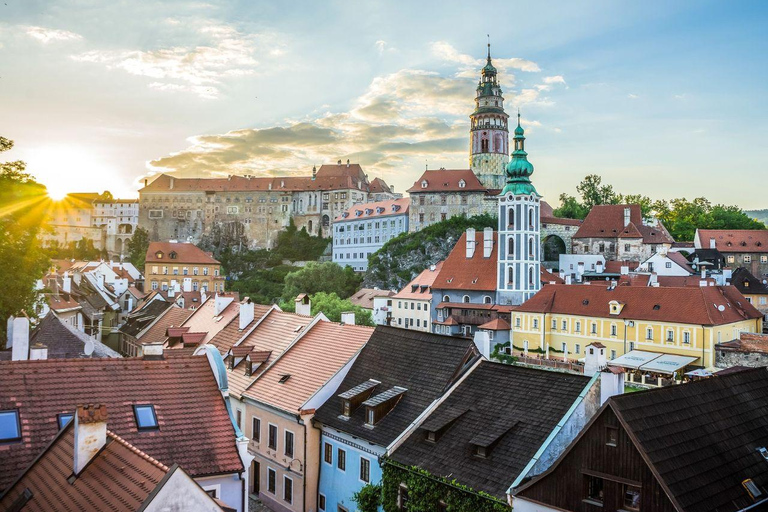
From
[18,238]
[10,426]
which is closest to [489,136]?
[18,238]

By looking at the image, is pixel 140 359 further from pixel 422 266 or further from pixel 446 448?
pixel 422 266

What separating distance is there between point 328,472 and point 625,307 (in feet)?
110

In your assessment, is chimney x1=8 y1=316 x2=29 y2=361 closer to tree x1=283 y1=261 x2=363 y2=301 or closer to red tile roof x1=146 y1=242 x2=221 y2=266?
tree x1=283 y1=261 x2=363 y2=301

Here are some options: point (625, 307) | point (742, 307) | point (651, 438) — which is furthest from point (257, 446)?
point (742, 307)

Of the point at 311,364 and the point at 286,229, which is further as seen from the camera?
the point at 286,229

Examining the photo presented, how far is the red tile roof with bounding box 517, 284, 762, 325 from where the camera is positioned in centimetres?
4281

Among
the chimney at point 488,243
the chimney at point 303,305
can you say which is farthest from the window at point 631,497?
the chimney at point 488,243

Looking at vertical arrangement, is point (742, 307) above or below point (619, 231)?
below

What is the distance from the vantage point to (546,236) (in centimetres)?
8856

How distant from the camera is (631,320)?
45.5 metres

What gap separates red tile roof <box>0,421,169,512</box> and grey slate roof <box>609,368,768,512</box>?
8542 mm

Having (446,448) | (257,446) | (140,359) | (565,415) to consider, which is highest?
(140,359)

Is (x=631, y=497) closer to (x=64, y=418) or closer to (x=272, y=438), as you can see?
(x=64, y=418)

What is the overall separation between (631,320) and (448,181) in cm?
5636
